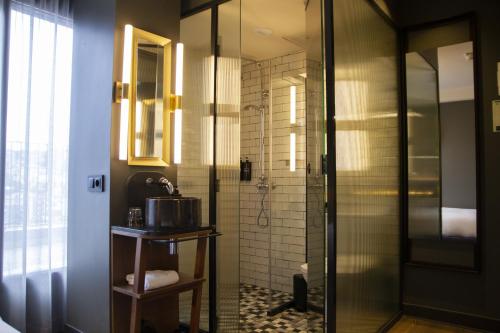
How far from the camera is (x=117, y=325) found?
6.93ft

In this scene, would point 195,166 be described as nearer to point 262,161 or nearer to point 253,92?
point 262,161

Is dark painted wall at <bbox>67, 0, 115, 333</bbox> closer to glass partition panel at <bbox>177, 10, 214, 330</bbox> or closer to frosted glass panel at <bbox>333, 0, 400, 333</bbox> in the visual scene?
glass partition panel at <bbox>177, 10, 214, 330</bbox>

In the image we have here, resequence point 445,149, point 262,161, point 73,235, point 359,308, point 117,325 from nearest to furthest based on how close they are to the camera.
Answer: point 117,325 < point 359,308 < point 73,235 < point 445,149 < point 262,161

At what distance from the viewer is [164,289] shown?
78.9 inches

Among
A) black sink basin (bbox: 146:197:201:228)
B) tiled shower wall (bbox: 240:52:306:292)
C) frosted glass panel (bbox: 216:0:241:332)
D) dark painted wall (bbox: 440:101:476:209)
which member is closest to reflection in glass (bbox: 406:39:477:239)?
dark painted wall (bbox: 440:101:476:209)

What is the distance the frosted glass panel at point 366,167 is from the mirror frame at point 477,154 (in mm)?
107

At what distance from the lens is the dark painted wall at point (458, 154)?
2766 millimetres

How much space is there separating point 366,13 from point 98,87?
1.92 meters

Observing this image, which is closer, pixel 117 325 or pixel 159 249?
pixel 117 325

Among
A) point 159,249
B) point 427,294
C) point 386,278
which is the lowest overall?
point 427,294

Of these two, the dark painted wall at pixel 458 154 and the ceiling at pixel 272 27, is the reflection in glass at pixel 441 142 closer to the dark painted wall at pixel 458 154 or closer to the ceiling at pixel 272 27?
the dark painted wall at pixel 458 154

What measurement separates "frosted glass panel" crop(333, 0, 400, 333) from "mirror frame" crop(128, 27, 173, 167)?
46.0 inches

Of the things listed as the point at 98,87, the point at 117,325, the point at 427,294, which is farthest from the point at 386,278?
the point at 98,87

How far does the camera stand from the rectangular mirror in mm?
2781
